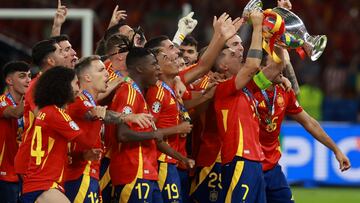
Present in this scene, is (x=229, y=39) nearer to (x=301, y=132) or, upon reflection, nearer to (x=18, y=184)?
(x=18, y=184)

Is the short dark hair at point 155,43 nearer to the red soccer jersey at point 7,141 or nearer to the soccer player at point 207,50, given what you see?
the soccer player at point 207,50

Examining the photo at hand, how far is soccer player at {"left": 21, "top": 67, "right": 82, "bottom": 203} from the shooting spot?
30.7 ft

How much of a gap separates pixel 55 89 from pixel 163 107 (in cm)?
161

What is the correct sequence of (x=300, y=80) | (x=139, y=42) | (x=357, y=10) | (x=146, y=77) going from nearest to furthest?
(x=146, y=77), (x=139, y=42), (x=300, y=80), (x=357, y=10)

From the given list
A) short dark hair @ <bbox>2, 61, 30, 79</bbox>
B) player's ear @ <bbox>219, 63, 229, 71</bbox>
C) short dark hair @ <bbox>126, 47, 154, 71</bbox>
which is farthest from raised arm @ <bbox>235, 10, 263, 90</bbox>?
short dark hair @ <bbox>2, 61, 30, 79</bbox>

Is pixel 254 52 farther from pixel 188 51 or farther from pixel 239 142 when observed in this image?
pixel 188 51

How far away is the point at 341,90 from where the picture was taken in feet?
81.8

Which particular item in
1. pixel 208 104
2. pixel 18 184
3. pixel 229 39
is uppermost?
pixel 229 39

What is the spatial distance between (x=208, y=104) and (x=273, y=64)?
836 millimetres

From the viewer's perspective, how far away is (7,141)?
38.4ft

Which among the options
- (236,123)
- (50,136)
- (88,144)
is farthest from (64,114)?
(236,123)

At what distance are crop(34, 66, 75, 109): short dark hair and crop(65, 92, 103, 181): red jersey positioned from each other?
34 centimetres

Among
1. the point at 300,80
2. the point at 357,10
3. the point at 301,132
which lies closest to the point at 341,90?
the point at 300,80

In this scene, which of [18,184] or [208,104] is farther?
[18,184]
